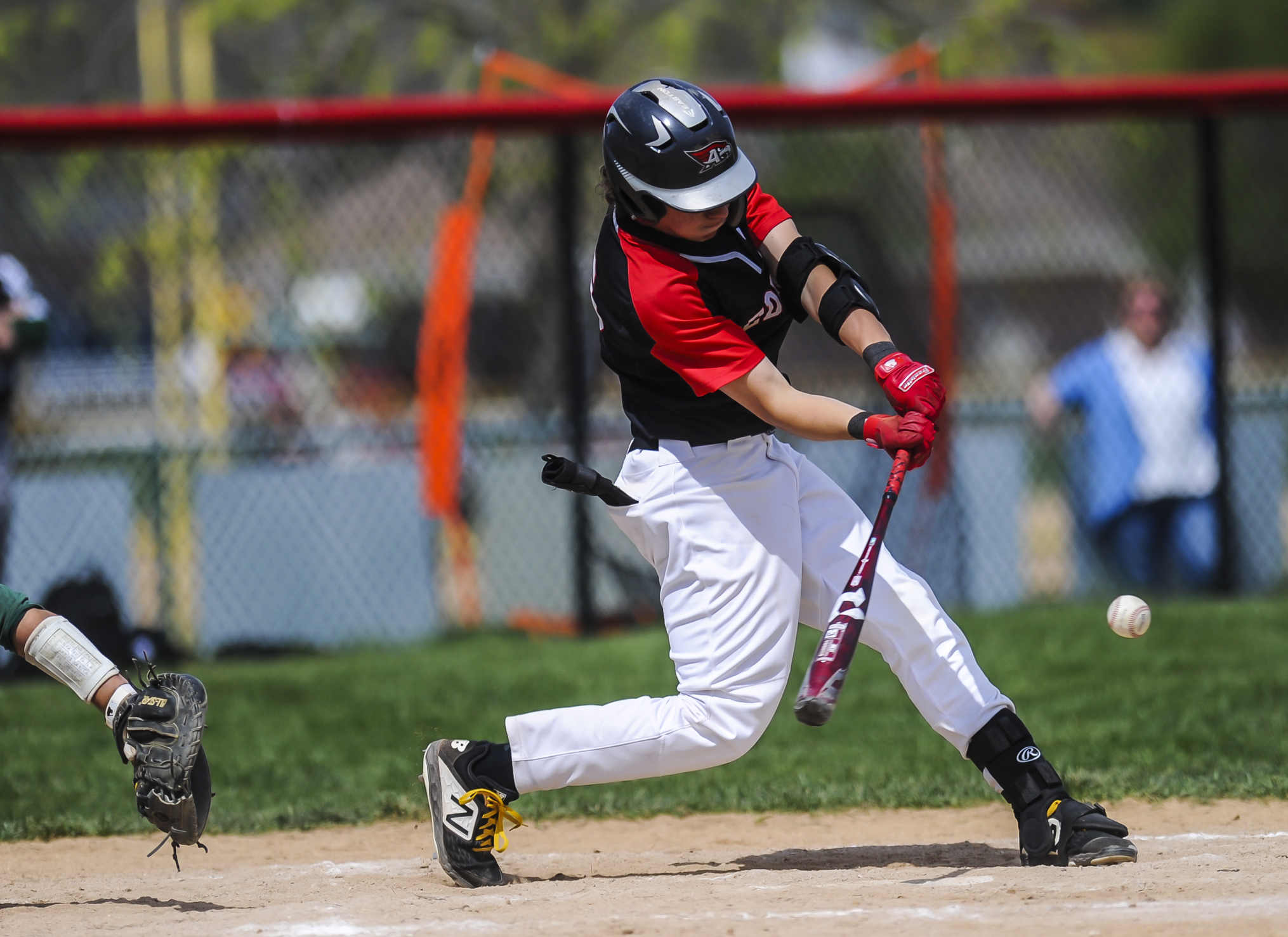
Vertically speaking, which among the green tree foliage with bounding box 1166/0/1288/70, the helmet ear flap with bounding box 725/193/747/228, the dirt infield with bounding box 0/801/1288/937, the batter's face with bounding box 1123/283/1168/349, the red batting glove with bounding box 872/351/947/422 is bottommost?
the dirt infield with bounding box 0/801/1288/937

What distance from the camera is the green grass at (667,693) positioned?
4867 millimetres

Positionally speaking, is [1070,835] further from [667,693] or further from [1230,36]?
[1230,36]

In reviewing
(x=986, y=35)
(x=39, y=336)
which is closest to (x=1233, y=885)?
(x=39, y=336)

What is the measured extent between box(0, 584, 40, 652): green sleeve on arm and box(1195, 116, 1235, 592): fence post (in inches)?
250

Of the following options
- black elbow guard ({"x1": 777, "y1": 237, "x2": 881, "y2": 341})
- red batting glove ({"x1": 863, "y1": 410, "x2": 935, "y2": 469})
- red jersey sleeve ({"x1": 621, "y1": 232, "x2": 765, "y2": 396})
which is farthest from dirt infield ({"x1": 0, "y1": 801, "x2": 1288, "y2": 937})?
black elbow guard ({"x1": 777, "y1": 237, "x2": 881, "y2": 341})

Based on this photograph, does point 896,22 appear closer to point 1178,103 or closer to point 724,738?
point 1178,103

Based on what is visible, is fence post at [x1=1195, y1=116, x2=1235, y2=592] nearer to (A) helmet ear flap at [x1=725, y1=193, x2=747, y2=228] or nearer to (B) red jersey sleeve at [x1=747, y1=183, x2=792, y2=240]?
(B) red jersey sleeve at [x1=747, y1=183, x2=792, y2=240]

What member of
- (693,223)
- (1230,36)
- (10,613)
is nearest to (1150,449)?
(693,223)

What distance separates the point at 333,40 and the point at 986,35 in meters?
5.41

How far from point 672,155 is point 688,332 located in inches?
16.8

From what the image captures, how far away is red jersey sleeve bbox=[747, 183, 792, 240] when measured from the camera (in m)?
3.85

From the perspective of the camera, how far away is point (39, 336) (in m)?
6.92

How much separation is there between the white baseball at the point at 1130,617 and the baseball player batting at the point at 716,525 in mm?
489

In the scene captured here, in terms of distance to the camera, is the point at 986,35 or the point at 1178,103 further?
the point at 986,35
